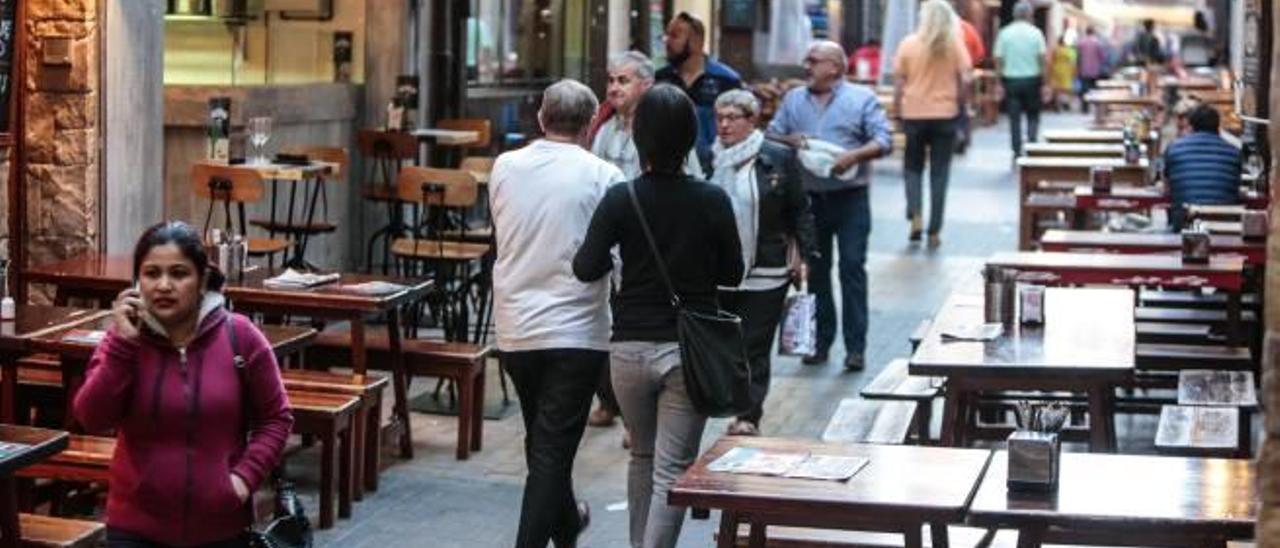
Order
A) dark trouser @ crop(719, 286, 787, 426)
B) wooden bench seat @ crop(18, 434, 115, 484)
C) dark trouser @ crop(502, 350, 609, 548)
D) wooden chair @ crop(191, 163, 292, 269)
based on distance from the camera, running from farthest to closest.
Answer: wooden chair @ crop(191, 163, 292, 269), dark trouser @ crop(719, 286, 787, 426), wooden bench seat @ crop(18, 434, 115, 484), dark trouser @ crop(502, 350, 609, 548)

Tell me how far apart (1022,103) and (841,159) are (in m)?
15.9

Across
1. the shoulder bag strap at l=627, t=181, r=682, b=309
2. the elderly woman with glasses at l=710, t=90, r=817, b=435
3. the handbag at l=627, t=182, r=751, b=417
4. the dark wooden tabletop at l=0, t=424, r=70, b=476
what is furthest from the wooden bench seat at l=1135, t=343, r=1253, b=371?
the dark wooden tabletop at l=0, t=424, r=70, b=476

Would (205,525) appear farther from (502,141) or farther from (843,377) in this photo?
(502,141)

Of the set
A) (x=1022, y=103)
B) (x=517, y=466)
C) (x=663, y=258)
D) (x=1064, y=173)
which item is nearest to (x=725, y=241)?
(x=663, y=258)

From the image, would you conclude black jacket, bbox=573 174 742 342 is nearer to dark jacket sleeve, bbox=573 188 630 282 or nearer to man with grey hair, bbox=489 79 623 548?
dark jacket sleeve, bbox=573 188 630 282

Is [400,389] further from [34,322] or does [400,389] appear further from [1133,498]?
[1133,498]

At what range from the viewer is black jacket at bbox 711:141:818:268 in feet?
36.3

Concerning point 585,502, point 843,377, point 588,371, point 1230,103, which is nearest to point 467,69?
point 843,377

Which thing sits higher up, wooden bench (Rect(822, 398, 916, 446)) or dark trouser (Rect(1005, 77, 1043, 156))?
dark trouser (Rect(1005, 77, 1043, 156))

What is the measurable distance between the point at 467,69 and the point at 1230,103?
787 centimetres

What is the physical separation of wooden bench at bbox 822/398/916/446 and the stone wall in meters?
4.21

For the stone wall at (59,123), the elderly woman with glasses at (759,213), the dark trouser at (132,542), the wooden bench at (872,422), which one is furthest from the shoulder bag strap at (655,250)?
the stone wall at (59,123)

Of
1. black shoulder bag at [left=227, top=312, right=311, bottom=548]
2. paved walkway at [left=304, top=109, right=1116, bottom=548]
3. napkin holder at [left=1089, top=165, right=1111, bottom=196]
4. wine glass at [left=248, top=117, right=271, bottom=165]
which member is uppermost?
wine glass at [left=248, top=117, right=271, bottom=165]

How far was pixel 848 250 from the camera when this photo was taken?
1447 centimetres
